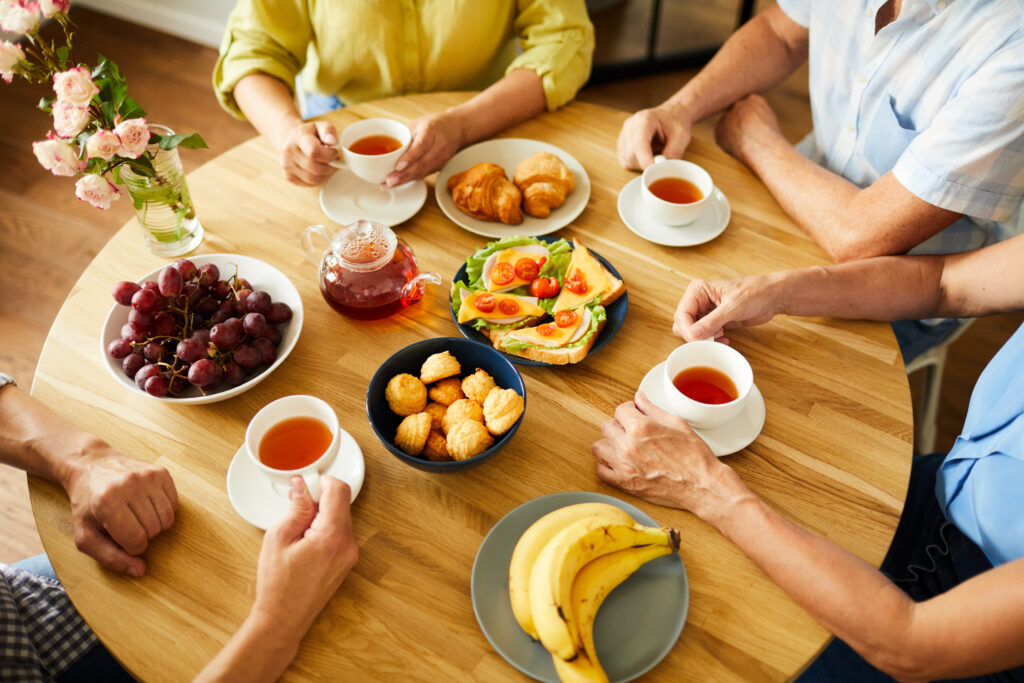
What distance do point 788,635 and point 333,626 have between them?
0.74 m

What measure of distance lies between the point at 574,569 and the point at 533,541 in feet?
0.27

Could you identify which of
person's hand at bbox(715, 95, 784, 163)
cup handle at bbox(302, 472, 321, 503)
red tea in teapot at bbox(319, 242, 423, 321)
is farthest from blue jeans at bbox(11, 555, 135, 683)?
person's hand at bbox(715, 95, 784, 163)

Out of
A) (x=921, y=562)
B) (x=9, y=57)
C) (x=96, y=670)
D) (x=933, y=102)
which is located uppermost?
(x=9, y=57)

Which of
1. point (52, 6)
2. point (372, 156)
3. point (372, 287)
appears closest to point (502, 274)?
point (372, 287)

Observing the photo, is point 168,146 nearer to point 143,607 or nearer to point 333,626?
point 143,607

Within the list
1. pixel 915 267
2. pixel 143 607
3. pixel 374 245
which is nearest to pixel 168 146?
pixel 374 245

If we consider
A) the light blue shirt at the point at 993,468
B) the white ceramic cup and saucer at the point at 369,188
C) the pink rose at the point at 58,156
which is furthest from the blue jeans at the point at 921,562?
the pink rose at the point at 58,156

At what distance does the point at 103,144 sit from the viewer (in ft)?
4.50

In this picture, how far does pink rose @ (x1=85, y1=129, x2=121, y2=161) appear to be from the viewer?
1.37 m

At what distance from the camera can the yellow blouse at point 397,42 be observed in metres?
2.05

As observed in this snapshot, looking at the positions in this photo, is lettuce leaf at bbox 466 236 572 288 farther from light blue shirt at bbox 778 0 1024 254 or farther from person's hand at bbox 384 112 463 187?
light blue shirt at bbox 778 0 1024 254

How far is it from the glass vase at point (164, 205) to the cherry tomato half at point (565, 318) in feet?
2.95

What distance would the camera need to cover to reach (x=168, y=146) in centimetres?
150

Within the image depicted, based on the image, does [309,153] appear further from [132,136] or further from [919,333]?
[919,333]
